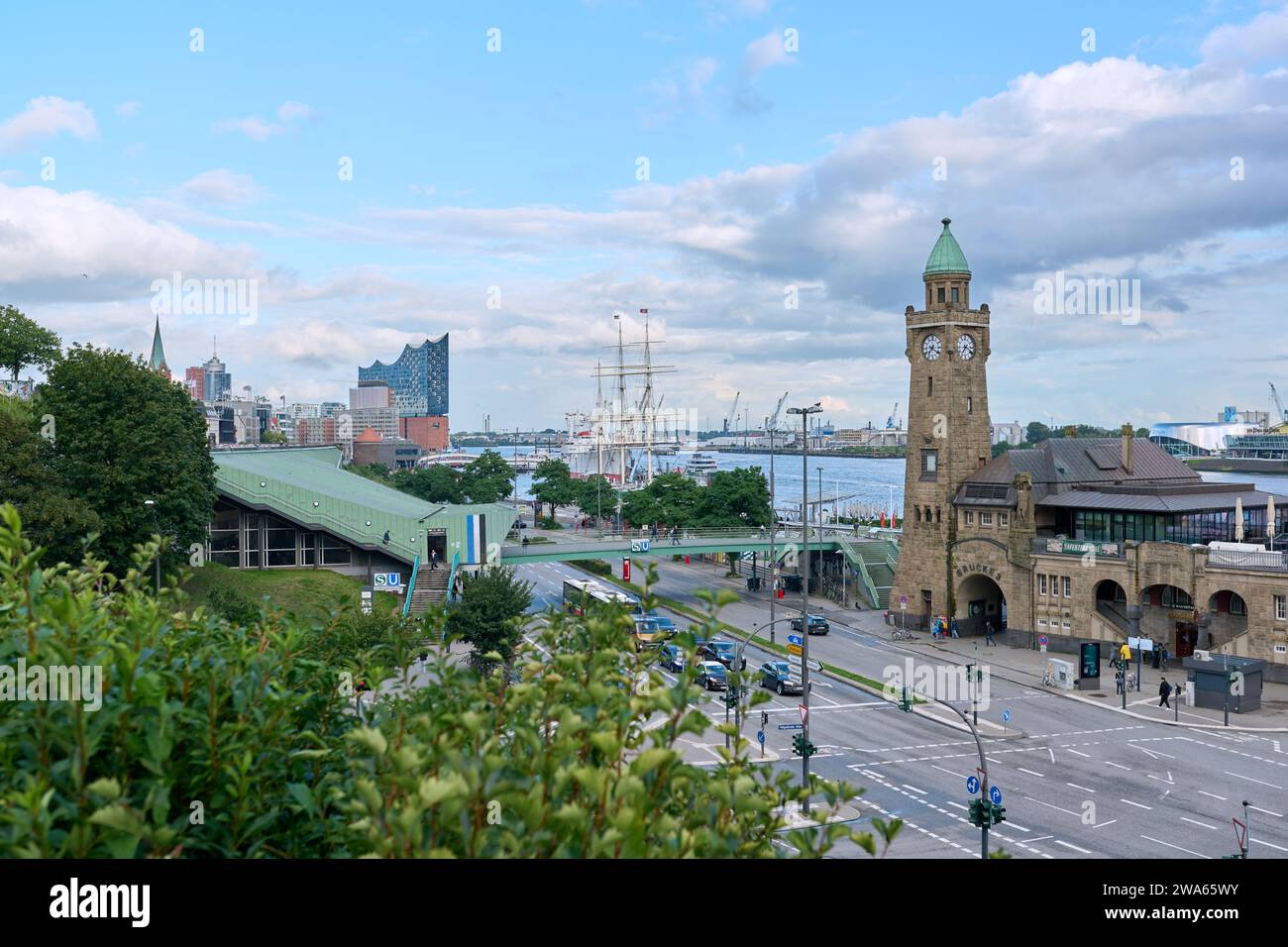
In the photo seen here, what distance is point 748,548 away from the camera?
266 ft

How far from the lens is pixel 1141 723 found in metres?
47.4

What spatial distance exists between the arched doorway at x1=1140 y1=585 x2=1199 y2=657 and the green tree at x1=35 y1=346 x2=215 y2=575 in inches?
2122

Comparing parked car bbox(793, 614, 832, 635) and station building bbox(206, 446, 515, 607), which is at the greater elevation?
station building bbox(206, 446, 515, 607)

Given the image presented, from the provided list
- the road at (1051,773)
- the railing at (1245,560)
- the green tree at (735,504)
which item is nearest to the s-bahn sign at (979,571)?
the road at (1051,773)

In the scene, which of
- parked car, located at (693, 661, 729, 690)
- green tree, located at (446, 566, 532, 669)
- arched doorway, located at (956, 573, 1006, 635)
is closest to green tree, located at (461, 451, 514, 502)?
arched doorway, located at (956, 573, 1006, 635)

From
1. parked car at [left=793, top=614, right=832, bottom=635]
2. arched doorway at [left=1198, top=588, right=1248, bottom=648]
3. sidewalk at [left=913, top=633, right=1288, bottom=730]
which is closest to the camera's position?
sidewalk at [left=913, top=633, right=1288, bottom=730]

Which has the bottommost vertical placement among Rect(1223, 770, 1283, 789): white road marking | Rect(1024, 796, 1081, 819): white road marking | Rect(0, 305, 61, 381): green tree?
Rect(1223, 770, 1283, 789): white road marking

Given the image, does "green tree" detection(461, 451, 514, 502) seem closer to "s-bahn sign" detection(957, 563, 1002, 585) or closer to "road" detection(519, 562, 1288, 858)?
"s-bahn sign" detection(957, 563, 1002, 585)

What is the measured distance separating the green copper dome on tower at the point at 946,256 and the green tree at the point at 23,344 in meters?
69.0

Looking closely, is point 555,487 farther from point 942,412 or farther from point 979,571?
point 979,571

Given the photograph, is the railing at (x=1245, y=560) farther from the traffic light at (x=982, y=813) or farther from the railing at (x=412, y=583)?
the railing at (x=412, y=583)

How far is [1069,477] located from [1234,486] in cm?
1032

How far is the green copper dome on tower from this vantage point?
230 ft
